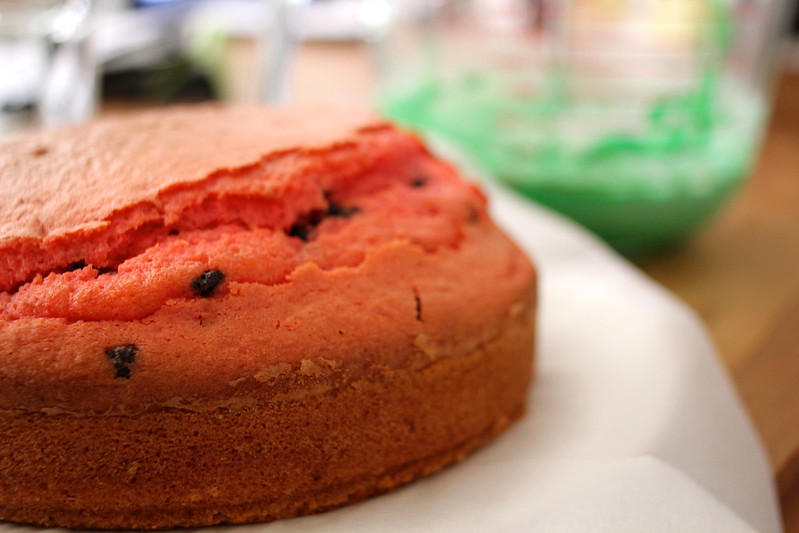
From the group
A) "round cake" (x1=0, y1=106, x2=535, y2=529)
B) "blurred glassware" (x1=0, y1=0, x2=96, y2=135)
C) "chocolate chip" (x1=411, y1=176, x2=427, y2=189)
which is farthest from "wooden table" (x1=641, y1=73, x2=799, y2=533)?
"blurred glassware" (x1=0, y1=0, x2=96, y2=135)

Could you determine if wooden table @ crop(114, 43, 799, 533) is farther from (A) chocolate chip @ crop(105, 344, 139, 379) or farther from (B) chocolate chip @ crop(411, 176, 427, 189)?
(A) chocolate chip @ crop(105, 344, 139, 379)

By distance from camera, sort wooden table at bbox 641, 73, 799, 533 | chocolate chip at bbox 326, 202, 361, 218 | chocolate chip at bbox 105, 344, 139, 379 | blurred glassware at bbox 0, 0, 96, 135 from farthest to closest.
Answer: blurred glassware at bbox 0, 0, 96, 135
wooden table at bbox 641, 73, 799, 533
chocolate chip at bbox 326, 202, 361, 218
chocolate chip at bbox 105, 344, 139, 379

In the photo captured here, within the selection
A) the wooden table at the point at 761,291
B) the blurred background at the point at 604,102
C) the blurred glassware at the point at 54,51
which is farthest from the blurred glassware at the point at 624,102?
the blurred glassware at the point at 54,51

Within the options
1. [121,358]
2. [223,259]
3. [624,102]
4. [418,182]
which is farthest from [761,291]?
[121,358]

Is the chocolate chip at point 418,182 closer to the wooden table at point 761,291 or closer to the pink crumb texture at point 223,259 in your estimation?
the pink crumb texture at point 223,259

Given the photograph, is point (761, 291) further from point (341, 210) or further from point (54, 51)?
point (54, 51)

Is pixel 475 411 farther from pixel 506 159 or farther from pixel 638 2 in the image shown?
pixel 638 2
